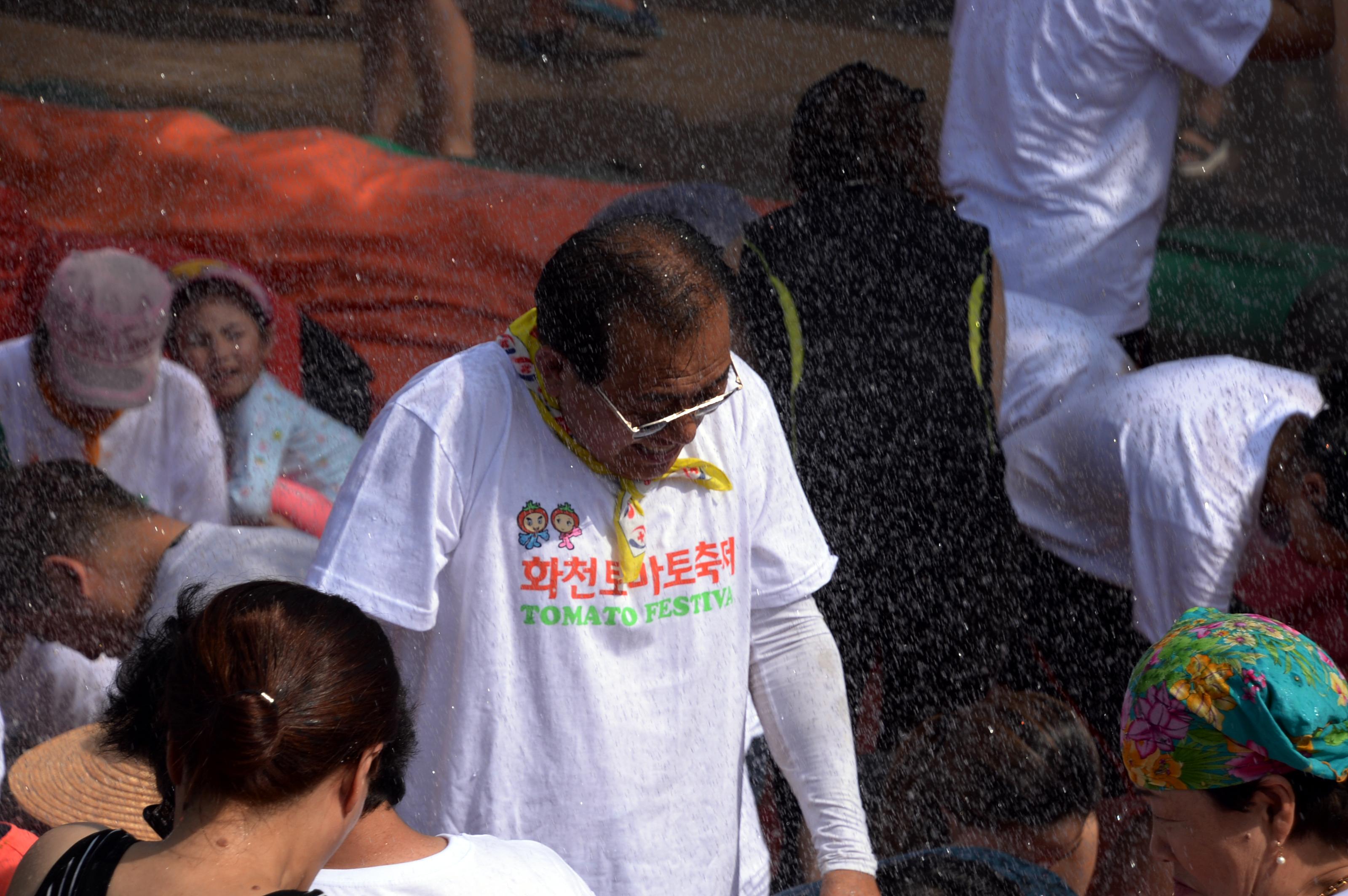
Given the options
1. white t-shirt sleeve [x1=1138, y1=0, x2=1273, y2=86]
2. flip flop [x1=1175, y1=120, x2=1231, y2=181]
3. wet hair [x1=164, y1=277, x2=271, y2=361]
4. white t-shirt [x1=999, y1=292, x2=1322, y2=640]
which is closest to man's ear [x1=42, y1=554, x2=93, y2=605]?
wet hair [x1=164, y1=277, x2=271, y2=361]

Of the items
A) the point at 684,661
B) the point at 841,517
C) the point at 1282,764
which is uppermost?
the point at 1282,764

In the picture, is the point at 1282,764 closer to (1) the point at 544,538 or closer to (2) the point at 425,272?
(1) the point at 544,538

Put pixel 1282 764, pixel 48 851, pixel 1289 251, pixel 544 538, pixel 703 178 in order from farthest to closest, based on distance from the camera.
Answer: pixel 703 178 < pixel 1289 251 < pixel 544 538 < pixel 1282 764 < pixel 48 851

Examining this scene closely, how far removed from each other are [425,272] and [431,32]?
148 cm

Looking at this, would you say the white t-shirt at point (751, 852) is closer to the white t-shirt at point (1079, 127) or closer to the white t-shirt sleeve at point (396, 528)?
the white t-shirt sleeve at point (396, 528)

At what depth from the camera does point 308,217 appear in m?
4.71

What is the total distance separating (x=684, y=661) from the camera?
206 cm

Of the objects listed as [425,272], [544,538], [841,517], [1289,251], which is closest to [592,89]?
[425,272]

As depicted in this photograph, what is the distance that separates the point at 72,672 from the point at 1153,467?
2474mm

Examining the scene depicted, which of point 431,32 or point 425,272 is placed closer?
point 425,272

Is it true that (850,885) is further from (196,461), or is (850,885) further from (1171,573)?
(196,461)

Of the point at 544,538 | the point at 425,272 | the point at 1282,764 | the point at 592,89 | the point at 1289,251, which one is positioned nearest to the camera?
the point at 1282,764

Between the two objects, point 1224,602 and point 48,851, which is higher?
point 48,851

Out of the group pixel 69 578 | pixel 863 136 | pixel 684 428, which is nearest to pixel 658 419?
pixel 684 428
